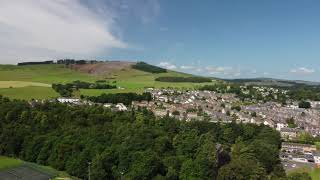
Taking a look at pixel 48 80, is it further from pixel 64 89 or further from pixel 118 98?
pixel 118 98

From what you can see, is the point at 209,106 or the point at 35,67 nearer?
the point at 209,106

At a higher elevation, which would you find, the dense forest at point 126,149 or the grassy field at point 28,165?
the dense forest at point 126,149

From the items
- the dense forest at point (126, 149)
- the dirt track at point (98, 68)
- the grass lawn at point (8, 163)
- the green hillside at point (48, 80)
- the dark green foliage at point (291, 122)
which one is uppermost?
the dirt track at point (98, 68)

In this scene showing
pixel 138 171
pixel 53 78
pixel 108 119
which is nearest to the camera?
pixel 138 171

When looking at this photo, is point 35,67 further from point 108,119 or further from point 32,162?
point 32,162

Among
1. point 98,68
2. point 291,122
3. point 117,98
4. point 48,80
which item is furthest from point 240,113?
point 98,68

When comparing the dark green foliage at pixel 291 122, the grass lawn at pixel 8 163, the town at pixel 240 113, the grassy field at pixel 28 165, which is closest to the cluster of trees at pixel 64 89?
the town at pixel 240 113

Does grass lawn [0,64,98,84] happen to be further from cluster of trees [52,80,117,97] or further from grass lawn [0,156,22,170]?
grass lawn [0,156,22,170]

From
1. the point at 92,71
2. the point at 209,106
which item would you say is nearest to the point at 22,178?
the point at 209,106

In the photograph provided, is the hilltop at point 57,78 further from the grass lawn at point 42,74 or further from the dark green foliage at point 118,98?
the dark green foliage at point 118,98
